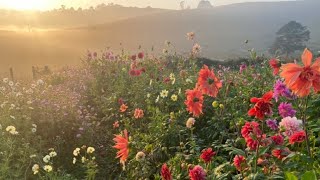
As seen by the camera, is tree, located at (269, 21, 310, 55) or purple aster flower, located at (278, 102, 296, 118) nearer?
purple aster flower, located at (278, 102, 296, 118)

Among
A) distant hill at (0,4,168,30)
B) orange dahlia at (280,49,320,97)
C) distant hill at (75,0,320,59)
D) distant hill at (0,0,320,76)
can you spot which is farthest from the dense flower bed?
distant hill at (0,4,168,30)

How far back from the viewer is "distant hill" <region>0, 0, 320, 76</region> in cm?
4062

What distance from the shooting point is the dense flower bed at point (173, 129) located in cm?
293

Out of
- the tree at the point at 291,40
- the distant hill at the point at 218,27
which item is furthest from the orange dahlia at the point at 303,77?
the distant hill at the point at 218,27

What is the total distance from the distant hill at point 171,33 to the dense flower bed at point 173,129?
2429 centimetres

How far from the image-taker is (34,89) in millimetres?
8562

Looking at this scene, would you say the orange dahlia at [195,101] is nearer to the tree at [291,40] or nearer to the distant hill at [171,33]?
the distant hill at [171,33]

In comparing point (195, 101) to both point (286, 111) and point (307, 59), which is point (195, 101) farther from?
point (307, 59)

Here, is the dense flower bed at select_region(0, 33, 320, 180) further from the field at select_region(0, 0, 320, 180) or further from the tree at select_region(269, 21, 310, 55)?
the tree at select_region(269, 21, 310, 55)

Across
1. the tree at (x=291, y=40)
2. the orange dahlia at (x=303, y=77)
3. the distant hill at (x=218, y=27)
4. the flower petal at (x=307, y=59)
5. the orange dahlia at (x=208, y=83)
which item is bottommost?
the distant hill at (x=218, y=27)

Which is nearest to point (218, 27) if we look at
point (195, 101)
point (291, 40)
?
point (291, 40)

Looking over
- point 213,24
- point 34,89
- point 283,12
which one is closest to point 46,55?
point 34,89

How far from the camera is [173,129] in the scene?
5.39 metres

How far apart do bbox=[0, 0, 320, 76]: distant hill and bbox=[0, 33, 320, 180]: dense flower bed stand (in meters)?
24.3
